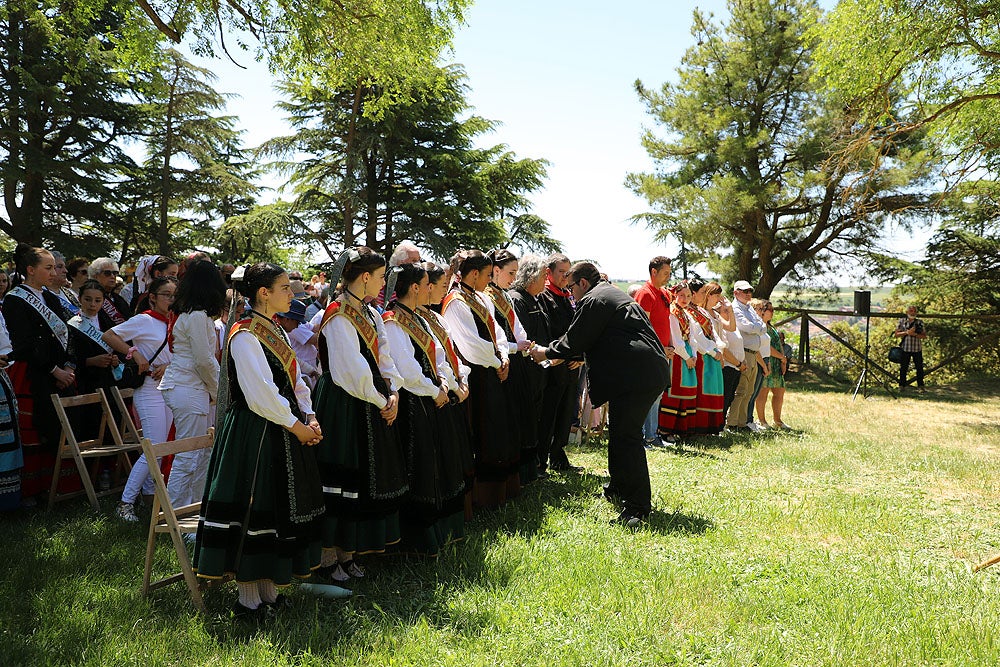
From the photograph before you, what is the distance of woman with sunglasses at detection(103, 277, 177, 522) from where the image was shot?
5.19 meters

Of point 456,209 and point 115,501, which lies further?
point 456,209

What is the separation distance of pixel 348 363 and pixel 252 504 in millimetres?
878

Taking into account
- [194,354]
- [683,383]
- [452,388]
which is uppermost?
[194,354]

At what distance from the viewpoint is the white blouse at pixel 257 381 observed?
11.4ft

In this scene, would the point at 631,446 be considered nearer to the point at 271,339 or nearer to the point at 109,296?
the point at 271,339

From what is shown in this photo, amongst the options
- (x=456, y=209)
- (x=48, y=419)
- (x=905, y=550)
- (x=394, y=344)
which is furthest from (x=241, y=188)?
(x=905, y=550)

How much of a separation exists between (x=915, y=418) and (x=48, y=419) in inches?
486

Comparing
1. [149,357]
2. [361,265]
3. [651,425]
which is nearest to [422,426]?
[361,265]

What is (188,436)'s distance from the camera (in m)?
4.69

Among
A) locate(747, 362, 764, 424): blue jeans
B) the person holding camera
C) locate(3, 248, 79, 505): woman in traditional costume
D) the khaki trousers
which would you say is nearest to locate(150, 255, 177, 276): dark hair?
locate(3, 248, 79, 505): woman in traditional costume

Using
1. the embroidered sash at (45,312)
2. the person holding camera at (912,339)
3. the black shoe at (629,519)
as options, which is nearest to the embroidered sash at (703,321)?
the black shoe at (629,519)

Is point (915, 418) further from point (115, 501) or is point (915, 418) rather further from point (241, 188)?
point (241, 188)

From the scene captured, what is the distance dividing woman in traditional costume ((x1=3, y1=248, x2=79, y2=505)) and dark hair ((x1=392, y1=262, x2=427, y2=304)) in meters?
2.85

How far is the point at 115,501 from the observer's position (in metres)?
5.62
